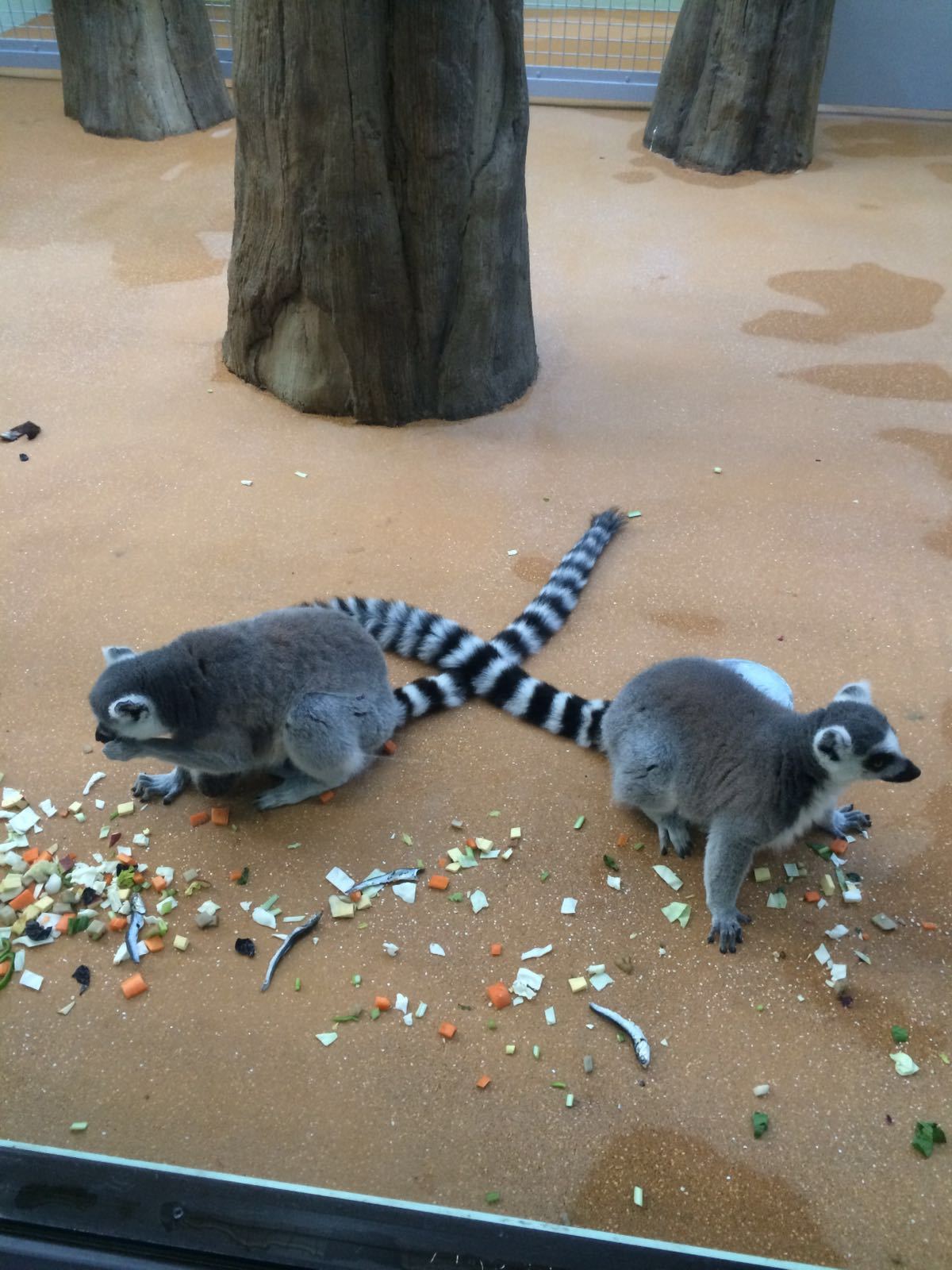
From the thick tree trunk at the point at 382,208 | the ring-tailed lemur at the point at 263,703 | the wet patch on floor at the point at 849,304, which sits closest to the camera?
the ring-tailed lemur at the point at 263,703

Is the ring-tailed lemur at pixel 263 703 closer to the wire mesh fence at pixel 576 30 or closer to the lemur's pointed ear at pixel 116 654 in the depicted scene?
the lemur's pointed ear at pixel 116 654

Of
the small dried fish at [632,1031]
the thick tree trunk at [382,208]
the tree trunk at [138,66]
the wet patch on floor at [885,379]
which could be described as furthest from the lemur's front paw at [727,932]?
the tree trunk at [138,66]

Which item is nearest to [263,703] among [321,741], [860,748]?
[321,741]

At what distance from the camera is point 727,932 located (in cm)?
234

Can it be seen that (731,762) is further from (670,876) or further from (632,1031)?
(632,1031)

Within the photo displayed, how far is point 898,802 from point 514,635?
127 centimetres

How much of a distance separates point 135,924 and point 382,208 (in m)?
3.09

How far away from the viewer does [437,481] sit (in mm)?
4133

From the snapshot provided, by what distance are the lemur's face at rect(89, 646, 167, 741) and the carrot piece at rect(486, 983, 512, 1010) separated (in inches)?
42.5

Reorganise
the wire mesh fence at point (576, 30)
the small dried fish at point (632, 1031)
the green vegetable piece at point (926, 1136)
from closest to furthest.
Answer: the green vegetable piece at point (926, 1136)
the small dried fish at point (632, 1031)
the wire mesh fence at point (576, 30)

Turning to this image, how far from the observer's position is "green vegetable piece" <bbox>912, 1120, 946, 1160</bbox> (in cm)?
195

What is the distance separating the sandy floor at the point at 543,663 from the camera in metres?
1.96

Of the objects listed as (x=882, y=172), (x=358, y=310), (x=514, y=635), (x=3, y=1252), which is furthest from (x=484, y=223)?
(x=882, y=172)

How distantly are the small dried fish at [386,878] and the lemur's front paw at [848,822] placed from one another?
1.16 meters
